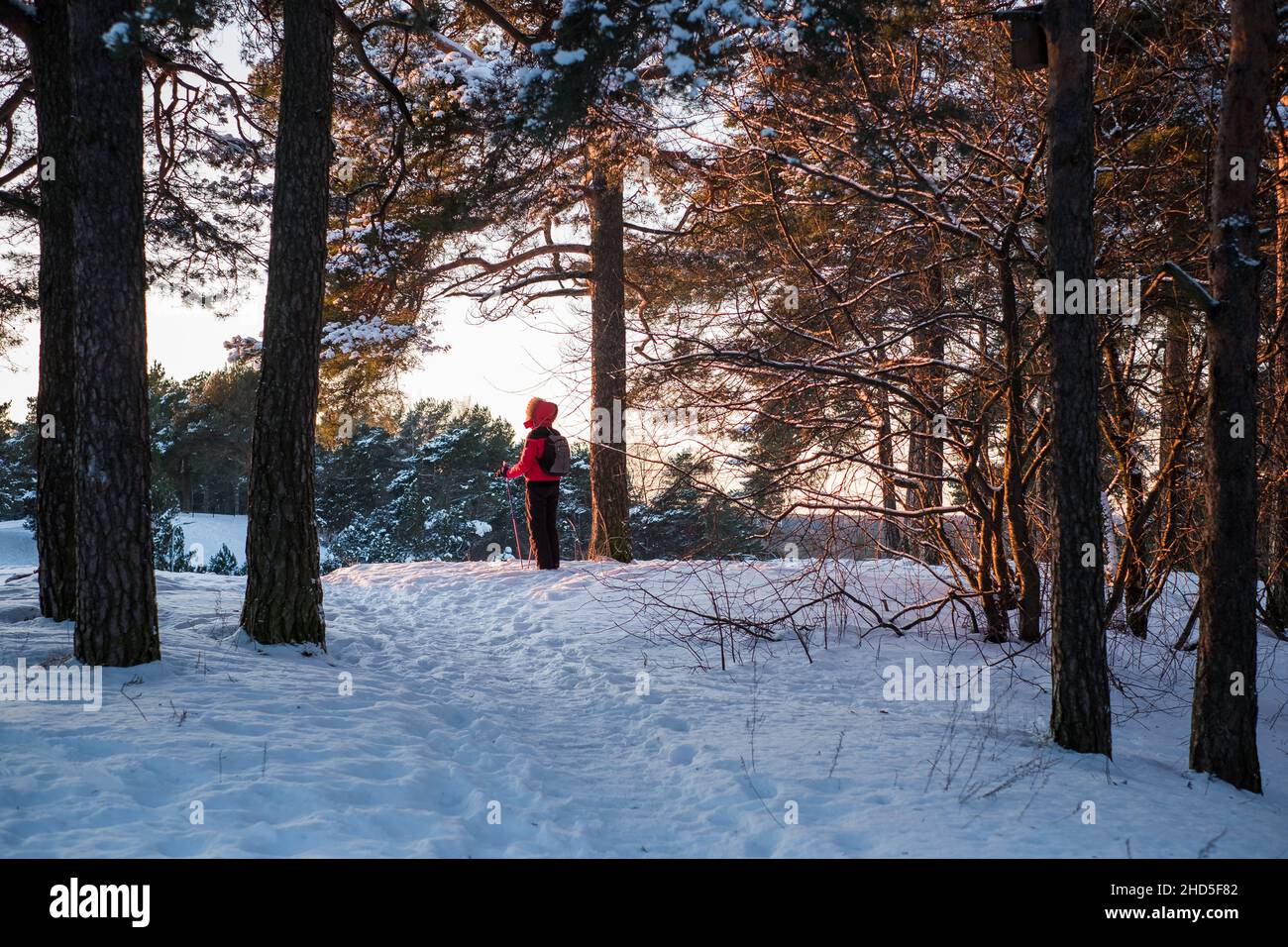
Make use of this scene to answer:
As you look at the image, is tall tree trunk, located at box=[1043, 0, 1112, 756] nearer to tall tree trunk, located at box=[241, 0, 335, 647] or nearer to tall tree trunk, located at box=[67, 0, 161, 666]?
tall tree trunk, located at box=[241, 0, 335, 647]

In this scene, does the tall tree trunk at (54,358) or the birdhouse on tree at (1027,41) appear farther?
the tall tree trunk at (54,358)

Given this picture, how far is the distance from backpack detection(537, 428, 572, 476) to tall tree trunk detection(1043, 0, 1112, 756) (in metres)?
6.50

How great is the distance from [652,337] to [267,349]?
3.03 meters

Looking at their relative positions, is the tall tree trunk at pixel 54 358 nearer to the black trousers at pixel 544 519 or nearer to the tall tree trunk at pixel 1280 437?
the black trousers at pixel 544 519

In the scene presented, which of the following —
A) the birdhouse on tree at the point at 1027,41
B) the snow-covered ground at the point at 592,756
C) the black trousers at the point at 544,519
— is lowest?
the snow-covered ground at the point at 592,756

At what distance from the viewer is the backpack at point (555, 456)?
A: 10172mm

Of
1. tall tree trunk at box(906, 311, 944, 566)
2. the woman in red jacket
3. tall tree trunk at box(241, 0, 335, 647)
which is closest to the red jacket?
the woman in red jacket

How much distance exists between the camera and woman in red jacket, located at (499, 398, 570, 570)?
10.2 meters

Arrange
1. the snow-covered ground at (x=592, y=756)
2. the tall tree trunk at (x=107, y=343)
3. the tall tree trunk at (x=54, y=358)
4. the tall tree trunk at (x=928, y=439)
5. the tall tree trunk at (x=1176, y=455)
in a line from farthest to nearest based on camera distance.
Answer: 1. the tall tree trunk at (x=928, y=439)
2. the tall tree trunk at (x=1176, y=455)
3. the tall tree trunk at (x=54, y=358)
4. the tall tree trunk at (x=107, y=343)
5. the snow-covered ground at (x=592, y=756)

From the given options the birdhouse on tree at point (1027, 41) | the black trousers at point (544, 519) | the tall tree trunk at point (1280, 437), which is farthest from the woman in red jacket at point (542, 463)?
the tall tree trunk at point (1280, 437)

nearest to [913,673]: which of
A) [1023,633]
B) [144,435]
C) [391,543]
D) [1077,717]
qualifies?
[1023,633]

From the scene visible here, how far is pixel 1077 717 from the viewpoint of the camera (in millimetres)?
4664

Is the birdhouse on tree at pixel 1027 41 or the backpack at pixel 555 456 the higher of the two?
the birdhouse on tree at pixel 1027 41

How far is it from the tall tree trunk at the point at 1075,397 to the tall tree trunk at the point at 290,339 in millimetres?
4981
